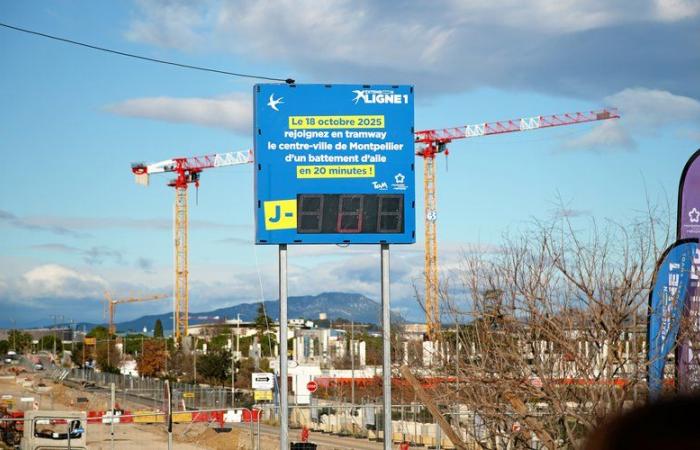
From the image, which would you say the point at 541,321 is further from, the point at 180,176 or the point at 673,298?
the point at 180,176

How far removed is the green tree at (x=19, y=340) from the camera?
181938 millimetres

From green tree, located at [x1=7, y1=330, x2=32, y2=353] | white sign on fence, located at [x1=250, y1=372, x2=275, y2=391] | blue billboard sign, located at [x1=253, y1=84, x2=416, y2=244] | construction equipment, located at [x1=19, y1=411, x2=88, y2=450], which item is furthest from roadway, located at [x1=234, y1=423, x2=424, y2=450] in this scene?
green tree, located at [x1=7, y1=330, x2=32, y2=353]

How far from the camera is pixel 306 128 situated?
51.0 feet

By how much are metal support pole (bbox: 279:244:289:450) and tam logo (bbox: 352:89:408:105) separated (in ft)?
8.68

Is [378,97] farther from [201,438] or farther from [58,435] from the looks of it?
[201,438]

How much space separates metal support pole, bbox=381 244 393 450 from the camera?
1627 centimetres

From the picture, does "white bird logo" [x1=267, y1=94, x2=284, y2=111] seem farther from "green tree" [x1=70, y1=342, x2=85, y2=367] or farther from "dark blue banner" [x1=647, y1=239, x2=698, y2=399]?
"green tree" [x1=70, y1=342, x2=85, y2=367]

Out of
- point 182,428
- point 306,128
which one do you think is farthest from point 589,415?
point 182,428

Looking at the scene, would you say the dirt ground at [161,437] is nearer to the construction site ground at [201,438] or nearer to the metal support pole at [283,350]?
the construction site ground at [201,438]

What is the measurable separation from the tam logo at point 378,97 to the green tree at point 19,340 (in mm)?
174023

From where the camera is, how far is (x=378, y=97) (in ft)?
51.6

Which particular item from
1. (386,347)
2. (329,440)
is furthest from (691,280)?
(329,440)

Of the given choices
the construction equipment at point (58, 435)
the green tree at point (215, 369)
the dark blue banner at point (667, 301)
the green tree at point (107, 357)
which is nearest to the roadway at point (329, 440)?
the construction equipment at point (58, 435)

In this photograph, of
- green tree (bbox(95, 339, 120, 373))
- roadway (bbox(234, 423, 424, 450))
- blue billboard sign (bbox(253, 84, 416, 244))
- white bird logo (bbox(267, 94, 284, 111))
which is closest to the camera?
blue billboard sign (bbox(253, 84, 416, 244))
